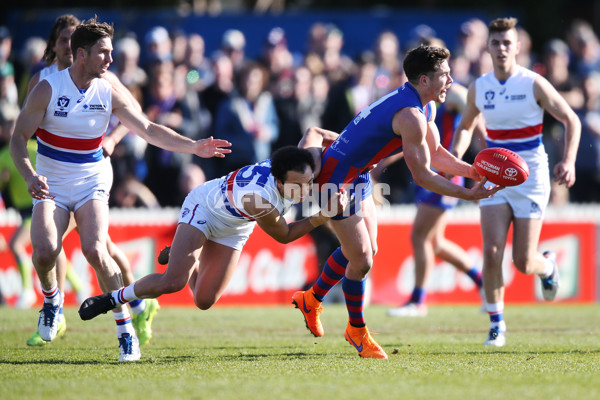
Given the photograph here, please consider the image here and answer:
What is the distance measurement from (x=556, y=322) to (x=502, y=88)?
3341 millimetres

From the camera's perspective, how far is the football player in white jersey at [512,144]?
27.4 ft

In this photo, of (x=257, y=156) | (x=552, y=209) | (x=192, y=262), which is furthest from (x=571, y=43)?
(x=192, y=262)

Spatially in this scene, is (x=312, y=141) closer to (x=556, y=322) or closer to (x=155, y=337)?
(x=155, y=337)

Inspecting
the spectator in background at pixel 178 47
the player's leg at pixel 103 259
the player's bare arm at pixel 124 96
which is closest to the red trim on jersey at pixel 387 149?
the player's bare arm at pixel 124 96

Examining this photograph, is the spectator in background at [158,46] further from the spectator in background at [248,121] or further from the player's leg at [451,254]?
the player's leg at [451,254]

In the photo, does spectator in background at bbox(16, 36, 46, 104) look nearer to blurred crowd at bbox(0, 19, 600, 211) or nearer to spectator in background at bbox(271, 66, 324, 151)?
blurred crowd at bbox(0, 19, 600, 211)

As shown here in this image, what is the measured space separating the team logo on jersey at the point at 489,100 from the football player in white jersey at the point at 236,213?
2092 millimetres

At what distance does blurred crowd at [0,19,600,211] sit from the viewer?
43.9 ft

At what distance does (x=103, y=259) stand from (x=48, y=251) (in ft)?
1.43

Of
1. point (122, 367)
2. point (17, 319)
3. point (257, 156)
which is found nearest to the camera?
point (122, 367)

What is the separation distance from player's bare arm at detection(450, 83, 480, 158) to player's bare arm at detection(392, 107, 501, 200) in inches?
60.0

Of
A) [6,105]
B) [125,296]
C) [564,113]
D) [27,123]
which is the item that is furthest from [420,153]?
[6,105]

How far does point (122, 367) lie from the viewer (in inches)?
267

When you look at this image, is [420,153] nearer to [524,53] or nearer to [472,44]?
[472,44]
